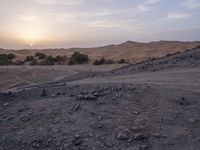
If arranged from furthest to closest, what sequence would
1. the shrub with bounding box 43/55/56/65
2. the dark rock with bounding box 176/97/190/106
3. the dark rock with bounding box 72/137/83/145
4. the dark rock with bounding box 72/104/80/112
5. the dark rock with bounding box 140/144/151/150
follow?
the shrub with bounding box 43/55/56/65 → the dark rock with bounding box 176/97/190/106 → the dark rock with bounding box 72/104/80/112 → the dark rock with bounding box 72/137/83/145 → the dark rock with bounding box 140/144/151/150

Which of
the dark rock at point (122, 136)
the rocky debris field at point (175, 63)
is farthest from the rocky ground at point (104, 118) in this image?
the rocky debris field at point (175, 63)

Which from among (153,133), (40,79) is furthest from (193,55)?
(153,133)

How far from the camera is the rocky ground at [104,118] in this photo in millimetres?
6324

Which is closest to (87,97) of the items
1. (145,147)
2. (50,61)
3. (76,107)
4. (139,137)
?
(76,107)

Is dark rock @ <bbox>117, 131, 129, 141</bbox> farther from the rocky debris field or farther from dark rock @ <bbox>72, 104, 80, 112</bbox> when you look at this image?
the rocky debris field

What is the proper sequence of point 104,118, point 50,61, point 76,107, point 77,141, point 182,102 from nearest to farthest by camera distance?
point 77,141, point 104,118, point 76,107, point 182,102, point 50,61

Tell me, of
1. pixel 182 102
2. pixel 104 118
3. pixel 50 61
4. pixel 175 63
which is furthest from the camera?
pixel 50 61

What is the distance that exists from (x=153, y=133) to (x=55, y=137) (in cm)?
152

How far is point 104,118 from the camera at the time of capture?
707 cm

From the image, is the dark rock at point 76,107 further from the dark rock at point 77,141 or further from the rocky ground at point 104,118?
the dark rock at point 77,141

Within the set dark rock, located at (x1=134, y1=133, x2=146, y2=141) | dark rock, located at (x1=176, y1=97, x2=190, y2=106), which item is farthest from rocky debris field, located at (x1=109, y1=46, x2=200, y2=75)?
dark rock, located at (x1=134, y1=133, x2=146, y2=141)

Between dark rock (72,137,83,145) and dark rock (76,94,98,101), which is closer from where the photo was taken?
dark rock (72,137,83,145)

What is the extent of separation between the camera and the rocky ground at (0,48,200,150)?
20.7 feet

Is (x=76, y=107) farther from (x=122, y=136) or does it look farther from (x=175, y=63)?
(x=175, y=63)
